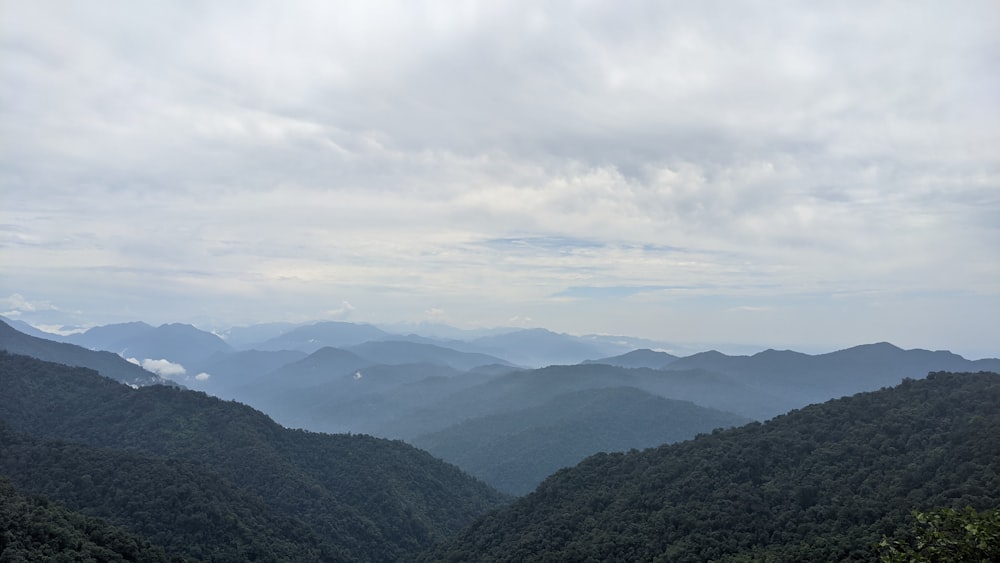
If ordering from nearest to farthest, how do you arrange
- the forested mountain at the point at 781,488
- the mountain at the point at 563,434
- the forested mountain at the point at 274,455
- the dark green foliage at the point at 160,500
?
the forested mountain at the point at 781,488 → the dark green foliage at the point at 160,500 → the forested mountain at the point at 274,455 → the mountain at the point at 563,434

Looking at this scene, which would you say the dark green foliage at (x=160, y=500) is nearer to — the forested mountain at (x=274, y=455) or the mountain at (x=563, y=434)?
the forested mountain at (x=274, y=455)

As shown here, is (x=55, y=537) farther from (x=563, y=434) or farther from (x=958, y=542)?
(x=563, y=434)

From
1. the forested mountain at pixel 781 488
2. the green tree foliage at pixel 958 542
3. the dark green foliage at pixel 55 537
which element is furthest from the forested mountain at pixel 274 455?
the green tree foliage at pixel 958 542

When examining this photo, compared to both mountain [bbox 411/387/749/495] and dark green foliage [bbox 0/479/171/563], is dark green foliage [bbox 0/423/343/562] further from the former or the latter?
mountain [bbox 411/387/749/495]

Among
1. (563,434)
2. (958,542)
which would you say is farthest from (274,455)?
(563,434)

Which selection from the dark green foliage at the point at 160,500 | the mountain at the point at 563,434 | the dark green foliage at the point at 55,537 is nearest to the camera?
the dark green foliage at the point at 55,537

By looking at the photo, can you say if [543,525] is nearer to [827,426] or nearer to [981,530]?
[827,426]

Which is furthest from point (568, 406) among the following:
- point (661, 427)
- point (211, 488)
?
point (211, 488)
